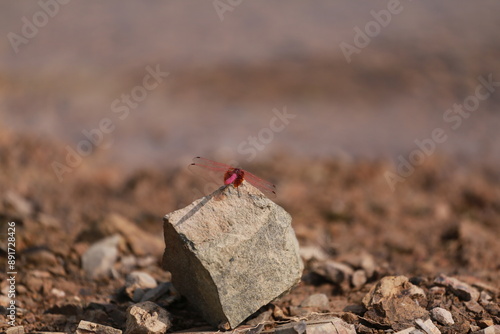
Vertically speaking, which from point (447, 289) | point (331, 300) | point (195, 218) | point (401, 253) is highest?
point (195, 218)

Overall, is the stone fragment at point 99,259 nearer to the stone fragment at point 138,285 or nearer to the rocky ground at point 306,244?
the rocky ground at point 306,244

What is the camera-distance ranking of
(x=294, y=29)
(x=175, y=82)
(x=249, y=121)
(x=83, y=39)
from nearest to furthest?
(x=249, y=121) → (x=175, y=82) → (x=83, y=39) → (x=294, y=29)

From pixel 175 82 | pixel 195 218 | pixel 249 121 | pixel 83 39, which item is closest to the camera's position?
pixel 195 218

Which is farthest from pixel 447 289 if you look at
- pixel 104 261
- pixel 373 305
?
pixel 104 261

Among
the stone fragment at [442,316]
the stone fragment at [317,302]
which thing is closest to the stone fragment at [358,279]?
the stone fragment at [317,302]

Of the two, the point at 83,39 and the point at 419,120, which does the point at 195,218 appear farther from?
the point at 83,39

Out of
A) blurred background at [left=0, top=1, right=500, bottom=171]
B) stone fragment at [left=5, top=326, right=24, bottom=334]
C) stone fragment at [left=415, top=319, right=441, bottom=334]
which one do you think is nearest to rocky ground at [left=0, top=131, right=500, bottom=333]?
stone fragment at [left=415, top=319, right=441, bottom=334]

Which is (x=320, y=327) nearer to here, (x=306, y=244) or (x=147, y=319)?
(x=147, y=319)
